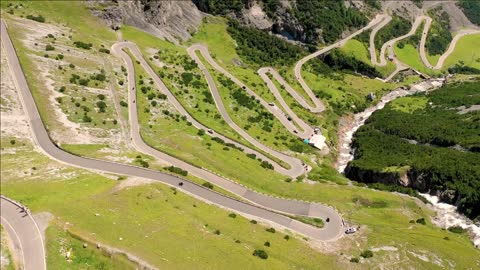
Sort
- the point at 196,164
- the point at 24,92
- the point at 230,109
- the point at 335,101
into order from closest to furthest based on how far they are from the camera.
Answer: the point at 196,164, the point at 24,92, the point at 230,109, the point at 335,101

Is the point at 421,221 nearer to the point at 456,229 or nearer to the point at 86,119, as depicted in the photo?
the point at 456,229

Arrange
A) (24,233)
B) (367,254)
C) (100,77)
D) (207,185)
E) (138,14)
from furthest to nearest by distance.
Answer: (138,14) → (100,77) → (207,185) → (367,254) → (24,233)

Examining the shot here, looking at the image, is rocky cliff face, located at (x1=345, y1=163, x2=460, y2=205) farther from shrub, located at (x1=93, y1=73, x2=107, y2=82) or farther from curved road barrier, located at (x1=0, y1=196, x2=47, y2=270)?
curved road barrier, located at (x1=0, y1=196, x2=47, y2=270)

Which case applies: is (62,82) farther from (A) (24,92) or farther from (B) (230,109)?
(B) (230,109)

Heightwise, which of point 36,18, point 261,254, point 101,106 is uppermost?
point 36,18

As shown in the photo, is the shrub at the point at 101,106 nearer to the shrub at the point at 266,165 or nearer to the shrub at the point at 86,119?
the shrub at the point at 86,119

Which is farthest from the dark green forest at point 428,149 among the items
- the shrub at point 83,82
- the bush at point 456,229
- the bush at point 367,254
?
the shrub at point 83,82

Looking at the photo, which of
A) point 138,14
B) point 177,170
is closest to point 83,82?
point 177,170

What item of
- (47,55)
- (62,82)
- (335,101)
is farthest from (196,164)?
(335,101)

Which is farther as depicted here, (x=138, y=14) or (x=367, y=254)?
(x=138, y=14)
